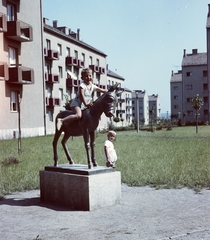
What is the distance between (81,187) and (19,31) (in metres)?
24.9

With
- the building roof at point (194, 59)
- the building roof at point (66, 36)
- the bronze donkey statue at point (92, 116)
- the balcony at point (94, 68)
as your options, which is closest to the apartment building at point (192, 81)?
the building roof at point (194, 59)

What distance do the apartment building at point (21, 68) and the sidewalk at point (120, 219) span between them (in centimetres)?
2016

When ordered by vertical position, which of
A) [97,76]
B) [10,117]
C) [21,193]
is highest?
[97,76]

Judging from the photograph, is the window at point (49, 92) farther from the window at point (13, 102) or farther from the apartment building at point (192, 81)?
the apartment building at point (192, 81)

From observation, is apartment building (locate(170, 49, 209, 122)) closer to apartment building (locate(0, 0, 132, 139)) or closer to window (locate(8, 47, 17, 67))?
apartment building (locate(0, 0, 132, 139))

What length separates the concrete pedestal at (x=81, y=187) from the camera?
22.1 ft

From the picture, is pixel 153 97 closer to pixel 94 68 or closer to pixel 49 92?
pixel 94 68

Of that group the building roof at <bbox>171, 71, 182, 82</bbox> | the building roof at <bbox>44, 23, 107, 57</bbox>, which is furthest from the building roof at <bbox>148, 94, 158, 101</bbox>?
the building roof at <bbox>44, 23, 107, 57</bbox>

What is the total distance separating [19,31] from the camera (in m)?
29.2

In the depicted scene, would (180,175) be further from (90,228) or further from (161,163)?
(90,228)

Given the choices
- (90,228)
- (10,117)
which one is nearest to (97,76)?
(10,117)

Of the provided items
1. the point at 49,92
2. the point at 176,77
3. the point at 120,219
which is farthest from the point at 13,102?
the point at 176,77

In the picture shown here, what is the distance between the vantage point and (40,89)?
3516 centimetres

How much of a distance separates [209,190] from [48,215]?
4035mm
